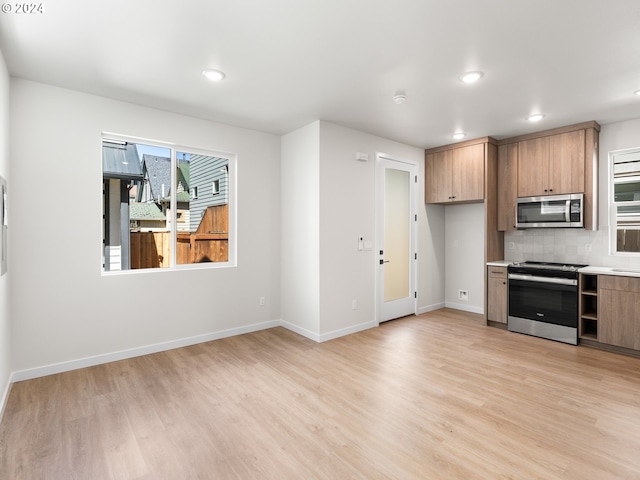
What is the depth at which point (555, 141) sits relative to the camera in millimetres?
Result: 4434

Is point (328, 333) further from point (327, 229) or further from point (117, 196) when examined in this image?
point (117, 196)

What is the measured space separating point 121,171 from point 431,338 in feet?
13.8

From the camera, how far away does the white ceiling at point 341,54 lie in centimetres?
212

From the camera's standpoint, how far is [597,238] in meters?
4.42

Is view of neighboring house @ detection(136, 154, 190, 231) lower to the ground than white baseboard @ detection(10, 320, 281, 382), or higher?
higher

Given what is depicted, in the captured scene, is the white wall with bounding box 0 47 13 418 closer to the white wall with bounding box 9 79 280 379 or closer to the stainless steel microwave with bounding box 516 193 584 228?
the white wall with bounding box 9 79 280 379

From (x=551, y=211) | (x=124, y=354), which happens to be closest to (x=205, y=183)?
(x=124, y=354)

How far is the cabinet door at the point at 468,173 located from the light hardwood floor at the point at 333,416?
7.52ft

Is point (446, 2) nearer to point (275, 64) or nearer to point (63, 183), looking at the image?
point (275, 64)

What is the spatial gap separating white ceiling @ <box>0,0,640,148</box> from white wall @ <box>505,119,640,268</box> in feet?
1.37

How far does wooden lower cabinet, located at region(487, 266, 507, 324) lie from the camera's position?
472cm

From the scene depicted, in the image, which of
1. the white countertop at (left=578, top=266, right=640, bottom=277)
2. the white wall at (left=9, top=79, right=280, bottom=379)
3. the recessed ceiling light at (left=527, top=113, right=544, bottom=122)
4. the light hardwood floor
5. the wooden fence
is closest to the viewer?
the light hardwood floor

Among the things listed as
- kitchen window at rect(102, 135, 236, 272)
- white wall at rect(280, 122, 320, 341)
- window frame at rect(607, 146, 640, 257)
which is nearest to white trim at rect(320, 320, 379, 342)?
white wall at rect(280, 122, 320, 341)

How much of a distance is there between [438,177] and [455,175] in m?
0.29
